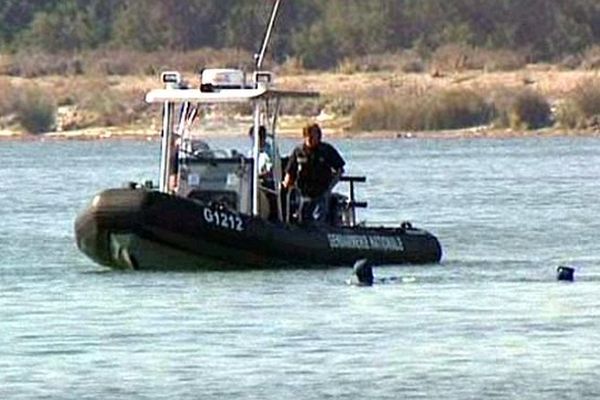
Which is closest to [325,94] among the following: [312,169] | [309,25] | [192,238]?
[309,25]

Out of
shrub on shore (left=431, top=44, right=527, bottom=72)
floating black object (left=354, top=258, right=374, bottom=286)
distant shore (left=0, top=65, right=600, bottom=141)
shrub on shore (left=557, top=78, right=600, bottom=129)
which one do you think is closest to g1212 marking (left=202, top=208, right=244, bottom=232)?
floating black object (left=354, top=258, right=374, bottom=286)

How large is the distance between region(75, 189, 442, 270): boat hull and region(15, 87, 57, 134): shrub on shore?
46.4 m

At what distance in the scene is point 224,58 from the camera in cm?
8612

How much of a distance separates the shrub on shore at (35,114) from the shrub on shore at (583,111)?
1155 centimetres

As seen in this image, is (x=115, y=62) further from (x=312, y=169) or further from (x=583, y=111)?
(x=312, y=169)

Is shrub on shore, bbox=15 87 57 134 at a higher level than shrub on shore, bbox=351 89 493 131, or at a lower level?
lower

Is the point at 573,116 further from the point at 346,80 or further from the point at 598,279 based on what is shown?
the point at 598,279

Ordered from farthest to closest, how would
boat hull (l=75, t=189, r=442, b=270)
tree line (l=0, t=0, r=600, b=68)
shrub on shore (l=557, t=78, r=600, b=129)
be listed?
tree line (l=0, t=0, r=600, b=68) → shrub on shore (l=557, t=78, r=600, b=129) → boat hull (l=75, t=189, r=442, b=270)

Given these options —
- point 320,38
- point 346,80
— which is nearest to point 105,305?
point 346,80

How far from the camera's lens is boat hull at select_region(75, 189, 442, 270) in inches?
1158

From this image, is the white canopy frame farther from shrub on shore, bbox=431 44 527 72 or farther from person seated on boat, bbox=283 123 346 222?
shrub on shore, bbox=431 44 527 72

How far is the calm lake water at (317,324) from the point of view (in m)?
22.6

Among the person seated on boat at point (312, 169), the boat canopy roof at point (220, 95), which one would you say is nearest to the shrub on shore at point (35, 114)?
the boat canopy roof at point (220, 95)

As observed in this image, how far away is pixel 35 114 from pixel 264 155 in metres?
47.1
